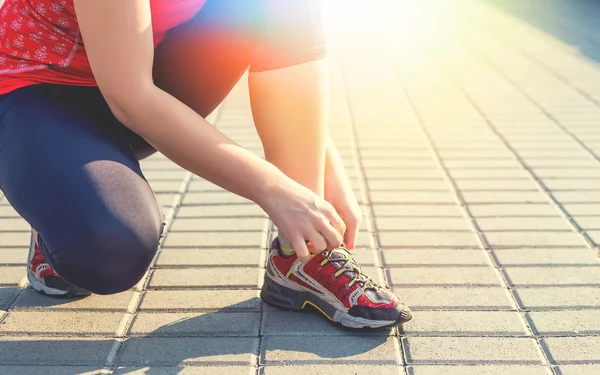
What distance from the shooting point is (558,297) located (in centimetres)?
216

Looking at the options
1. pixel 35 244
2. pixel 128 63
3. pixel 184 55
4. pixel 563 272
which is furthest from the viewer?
pixel 563 272

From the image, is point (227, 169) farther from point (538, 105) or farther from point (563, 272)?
point (538, 105)

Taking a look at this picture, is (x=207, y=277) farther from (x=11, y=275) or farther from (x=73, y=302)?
(x=11, y=275)

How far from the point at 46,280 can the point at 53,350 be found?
31 cm

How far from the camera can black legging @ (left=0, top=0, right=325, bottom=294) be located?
1.67 m

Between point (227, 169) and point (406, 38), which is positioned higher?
point (227, 169)

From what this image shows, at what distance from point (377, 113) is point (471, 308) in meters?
2.19

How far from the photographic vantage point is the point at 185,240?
2.55 meters

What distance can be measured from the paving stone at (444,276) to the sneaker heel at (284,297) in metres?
0.34

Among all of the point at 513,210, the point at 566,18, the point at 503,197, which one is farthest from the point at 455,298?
the point at 566,18

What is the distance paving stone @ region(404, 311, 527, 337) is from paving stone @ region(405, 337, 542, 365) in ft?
0.10

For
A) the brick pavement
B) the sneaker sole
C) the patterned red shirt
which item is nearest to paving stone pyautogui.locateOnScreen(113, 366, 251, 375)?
the brick pavement

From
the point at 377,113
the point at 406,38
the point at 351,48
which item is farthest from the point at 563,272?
the point at 406,38

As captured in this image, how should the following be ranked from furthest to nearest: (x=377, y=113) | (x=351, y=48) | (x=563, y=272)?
(x=351, y=48)
(x=377, y=113)
(x=563, y=272)
